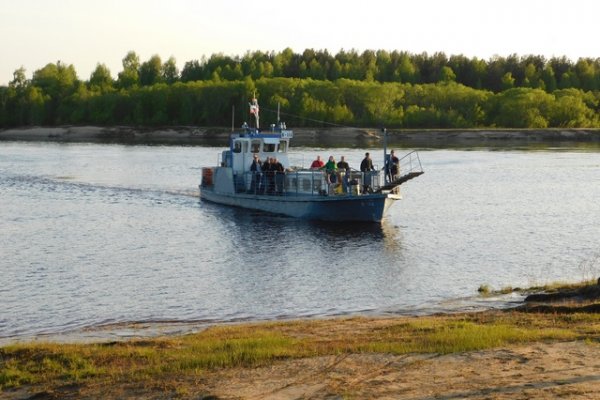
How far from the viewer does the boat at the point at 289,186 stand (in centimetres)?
4241

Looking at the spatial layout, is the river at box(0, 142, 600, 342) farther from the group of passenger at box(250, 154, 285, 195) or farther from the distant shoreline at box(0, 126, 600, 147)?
the distant shoreline at box(0, 126, 600, 147)

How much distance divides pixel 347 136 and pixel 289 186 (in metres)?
93.4

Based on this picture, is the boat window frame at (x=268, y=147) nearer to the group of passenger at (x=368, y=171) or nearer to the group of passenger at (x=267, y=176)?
the group of passenger at (x=267, y=176)

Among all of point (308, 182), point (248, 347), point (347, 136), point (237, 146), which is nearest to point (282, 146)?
point (237, 146)

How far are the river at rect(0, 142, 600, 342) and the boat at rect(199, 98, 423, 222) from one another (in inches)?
34.0

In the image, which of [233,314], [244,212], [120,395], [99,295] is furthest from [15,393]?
[244,212]

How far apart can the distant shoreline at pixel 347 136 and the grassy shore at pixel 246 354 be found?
105 meters

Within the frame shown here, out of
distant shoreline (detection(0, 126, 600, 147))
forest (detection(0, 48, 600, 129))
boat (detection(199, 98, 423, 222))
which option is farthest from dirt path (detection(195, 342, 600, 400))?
forest (detection(0, 48, 600, 129))

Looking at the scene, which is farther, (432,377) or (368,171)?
(368,171)

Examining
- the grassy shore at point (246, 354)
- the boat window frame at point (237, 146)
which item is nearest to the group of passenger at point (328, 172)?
the boat window frame at point (237, 146)

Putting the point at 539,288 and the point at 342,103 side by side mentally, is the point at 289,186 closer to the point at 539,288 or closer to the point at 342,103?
the point at 539,288

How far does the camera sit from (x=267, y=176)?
156ft

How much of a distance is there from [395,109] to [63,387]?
151604 millimetres

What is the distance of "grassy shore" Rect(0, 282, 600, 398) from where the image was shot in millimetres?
14328
